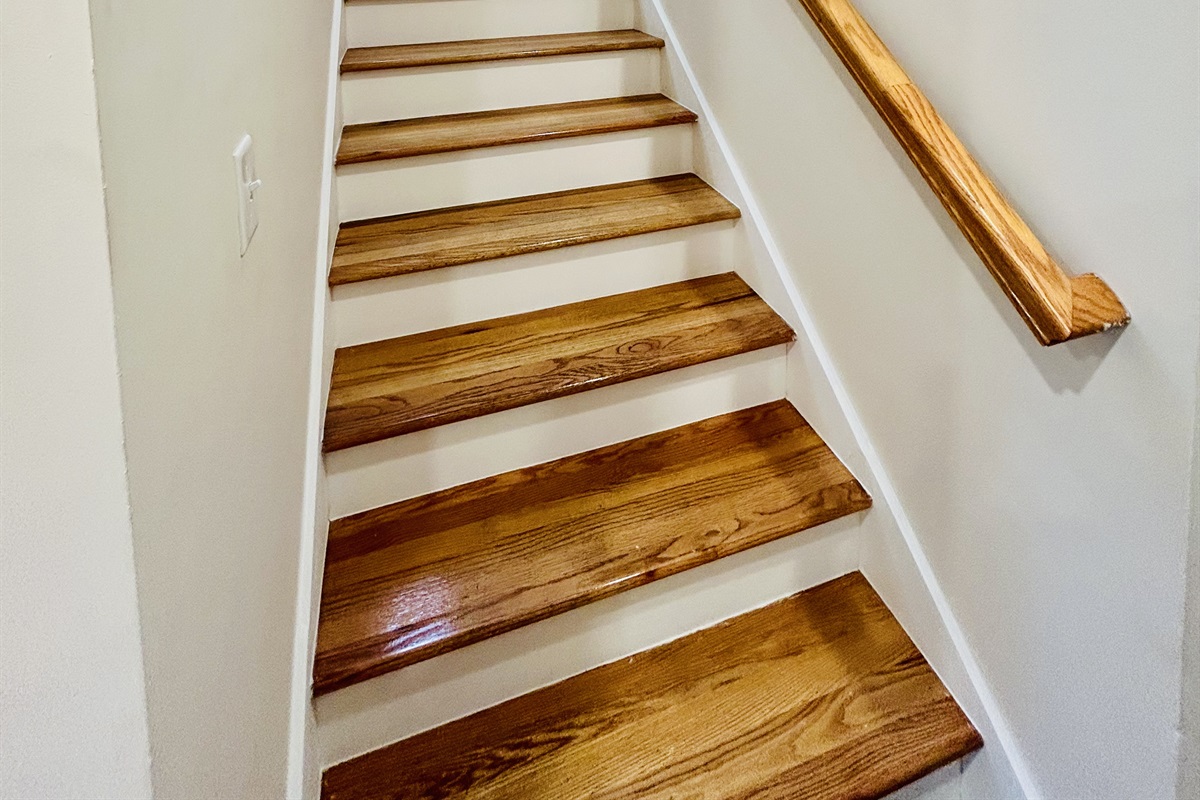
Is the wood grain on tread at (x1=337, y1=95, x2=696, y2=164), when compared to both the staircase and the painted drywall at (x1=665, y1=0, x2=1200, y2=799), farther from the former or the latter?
the painted drywall at (x1=665, y1=0, x2=1200, y2=799)

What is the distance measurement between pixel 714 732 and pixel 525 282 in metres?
0.93

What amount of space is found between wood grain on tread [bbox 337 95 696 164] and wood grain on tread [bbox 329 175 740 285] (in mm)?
135

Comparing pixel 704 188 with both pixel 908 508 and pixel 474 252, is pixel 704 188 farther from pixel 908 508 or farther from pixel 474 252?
pixel 908 508

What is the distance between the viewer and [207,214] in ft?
2.48

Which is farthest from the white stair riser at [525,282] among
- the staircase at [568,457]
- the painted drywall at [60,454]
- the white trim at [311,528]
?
the painted drywall at [60,454]

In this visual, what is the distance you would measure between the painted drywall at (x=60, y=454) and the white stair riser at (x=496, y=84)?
1.49 m

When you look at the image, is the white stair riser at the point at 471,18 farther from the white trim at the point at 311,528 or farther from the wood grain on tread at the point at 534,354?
the wood grain on tread at the point at 534,354

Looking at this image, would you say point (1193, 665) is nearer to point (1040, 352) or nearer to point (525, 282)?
point (1040, 352)

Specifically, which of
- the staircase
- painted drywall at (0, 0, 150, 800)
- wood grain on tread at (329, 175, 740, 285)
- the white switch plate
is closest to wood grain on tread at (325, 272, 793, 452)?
the staircase

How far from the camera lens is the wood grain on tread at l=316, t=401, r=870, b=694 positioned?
1.20m

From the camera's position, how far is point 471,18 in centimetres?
212

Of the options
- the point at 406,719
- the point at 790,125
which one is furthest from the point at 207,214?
the point at 790,125

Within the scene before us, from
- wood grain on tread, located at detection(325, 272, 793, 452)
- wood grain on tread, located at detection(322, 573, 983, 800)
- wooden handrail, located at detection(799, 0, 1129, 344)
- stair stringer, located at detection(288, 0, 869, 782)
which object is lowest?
wood grain on tread, located at detection(322, 573, 983, 800)

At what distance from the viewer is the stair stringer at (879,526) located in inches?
49.2
